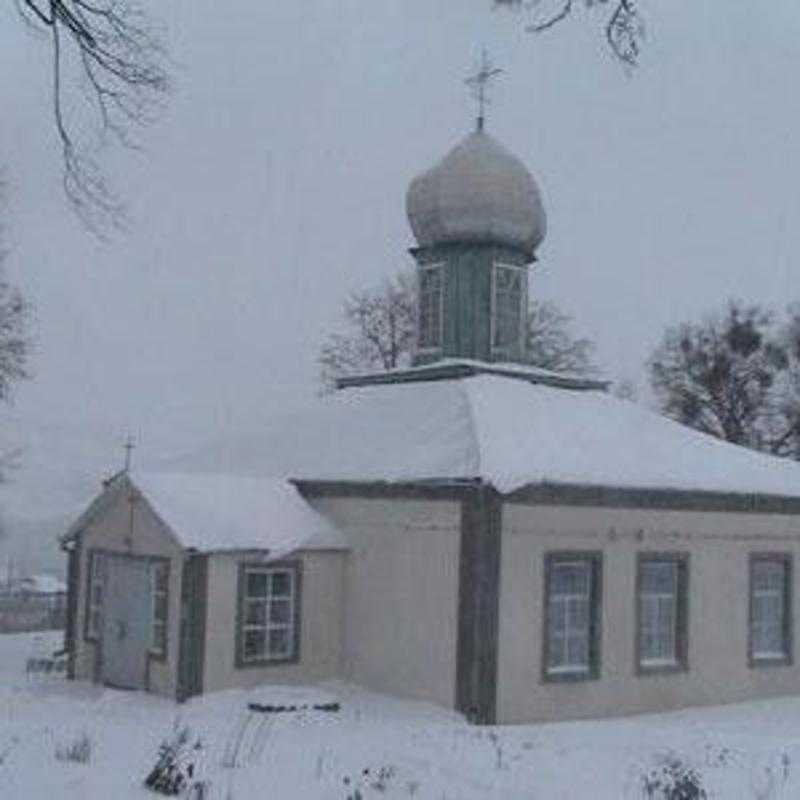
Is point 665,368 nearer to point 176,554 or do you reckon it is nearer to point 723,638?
point 723,638

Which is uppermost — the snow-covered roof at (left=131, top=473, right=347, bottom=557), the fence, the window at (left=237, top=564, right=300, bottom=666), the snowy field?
the snow-covered roof at (left=131, top=473, right=347, bottom=557)

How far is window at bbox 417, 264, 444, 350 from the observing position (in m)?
23.4

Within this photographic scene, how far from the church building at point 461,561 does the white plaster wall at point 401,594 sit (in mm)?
30

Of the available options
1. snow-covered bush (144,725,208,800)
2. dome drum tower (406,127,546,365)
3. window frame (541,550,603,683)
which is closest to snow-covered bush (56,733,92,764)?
snow-covered bush (144,725,208,800)

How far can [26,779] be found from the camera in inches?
361

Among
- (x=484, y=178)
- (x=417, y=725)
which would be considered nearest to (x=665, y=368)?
(x=484, y=178)

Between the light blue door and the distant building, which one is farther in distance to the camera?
the distant building

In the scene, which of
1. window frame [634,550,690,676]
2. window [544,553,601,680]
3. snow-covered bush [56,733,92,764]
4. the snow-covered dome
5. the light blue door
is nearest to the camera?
snow-covered bush [56,733,92,764]

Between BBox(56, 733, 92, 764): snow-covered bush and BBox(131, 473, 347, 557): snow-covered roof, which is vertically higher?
BBox(131, 473, 347, 557): snow-covered roof

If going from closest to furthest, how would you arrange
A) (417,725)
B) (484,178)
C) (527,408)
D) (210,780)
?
(210,780)
(417,725)
(527,408)
(484,178)

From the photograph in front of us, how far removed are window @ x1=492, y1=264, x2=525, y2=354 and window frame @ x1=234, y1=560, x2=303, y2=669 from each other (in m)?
6.01

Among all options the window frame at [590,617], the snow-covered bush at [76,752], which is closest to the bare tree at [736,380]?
the window frame at [590,617]

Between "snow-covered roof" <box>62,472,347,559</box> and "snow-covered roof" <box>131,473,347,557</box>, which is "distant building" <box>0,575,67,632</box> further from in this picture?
"snow-covered roof" <box>131,473,347,557</box>

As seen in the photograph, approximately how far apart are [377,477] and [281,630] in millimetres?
2361
